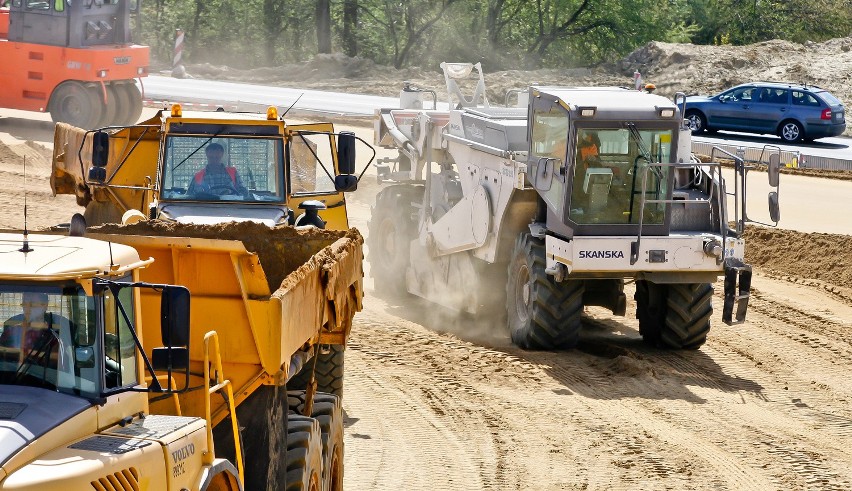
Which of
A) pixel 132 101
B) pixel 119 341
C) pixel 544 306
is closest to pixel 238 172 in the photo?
pixel 544 306

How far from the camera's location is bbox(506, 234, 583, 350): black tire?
14227 mm

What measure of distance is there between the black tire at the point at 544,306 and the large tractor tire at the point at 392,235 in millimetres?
3260

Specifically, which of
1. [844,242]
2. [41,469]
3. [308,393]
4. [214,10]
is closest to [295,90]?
[214,10]

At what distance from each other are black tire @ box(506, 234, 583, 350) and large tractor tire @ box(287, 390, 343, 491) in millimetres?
6101

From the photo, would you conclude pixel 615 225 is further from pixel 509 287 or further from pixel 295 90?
pixel 295 90

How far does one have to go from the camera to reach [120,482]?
16.5ft

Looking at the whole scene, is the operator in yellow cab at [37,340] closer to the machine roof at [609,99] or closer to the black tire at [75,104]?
the machine roof at [609,99]

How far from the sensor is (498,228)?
15.1m

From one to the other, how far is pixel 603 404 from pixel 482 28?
37.4 m

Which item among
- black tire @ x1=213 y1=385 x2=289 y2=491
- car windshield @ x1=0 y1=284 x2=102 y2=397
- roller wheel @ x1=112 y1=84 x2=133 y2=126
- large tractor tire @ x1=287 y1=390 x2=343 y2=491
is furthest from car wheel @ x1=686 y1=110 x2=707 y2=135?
car windshield @ x1=0 y1=284 x2=102 y2=397

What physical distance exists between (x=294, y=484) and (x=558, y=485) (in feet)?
11.7

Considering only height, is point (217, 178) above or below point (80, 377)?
above

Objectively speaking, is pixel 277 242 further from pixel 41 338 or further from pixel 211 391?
pixel 41 338

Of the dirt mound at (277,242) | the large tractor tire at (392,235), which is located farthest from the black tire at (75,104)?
the dirt mound at (277,242)
